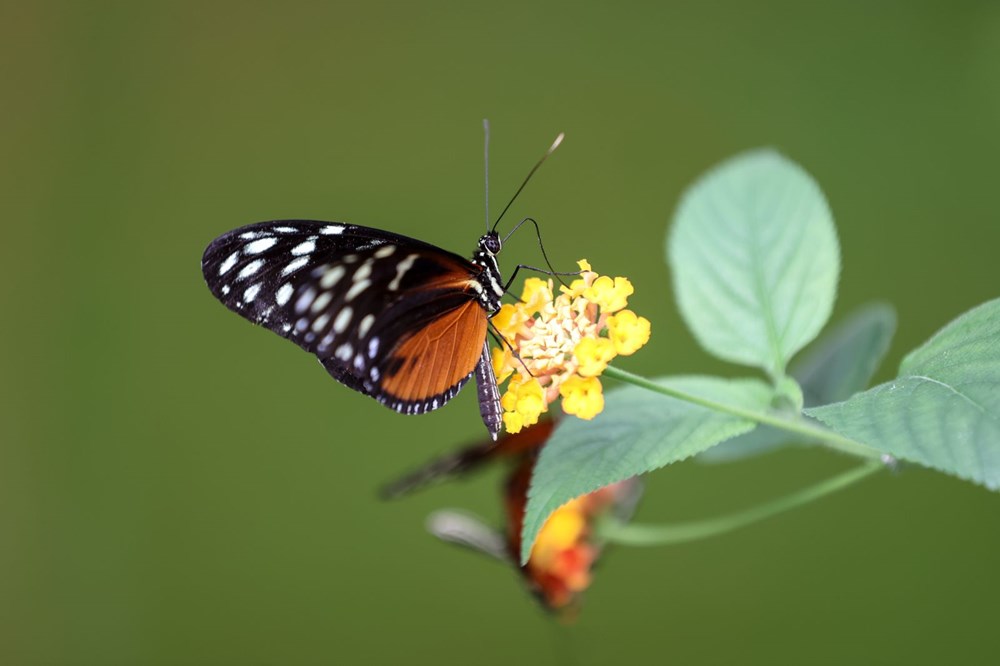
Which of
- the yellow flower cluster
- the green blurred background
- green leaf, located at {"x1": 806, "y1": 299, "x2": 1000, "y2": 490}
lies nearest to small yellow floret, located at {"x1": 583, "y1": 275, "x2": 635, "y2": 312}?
the yellow flower cluster

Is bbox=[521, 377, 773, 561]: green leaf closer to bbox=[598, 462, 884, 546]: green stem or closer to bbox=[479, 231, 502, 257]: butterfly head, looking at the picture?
bbox=[598, 462, 884, 546]: green stem

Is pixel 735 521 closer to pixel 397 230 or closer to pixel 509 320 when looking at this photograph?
pixel 509 320

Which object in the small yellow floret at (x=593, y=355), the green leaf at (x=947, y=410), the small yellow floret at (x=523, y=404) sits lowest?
the green leaf at (x=947, y=410)

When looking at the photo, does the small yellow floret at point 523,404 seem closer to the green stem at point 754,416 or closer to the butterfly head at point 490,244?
the green stem at point 754,416

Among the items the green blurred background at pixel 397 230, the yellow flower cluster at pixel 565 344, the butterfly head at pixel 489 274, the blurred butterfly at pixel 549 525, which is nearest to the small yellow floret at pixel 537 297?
the yellow flower cluster at pixel 565 344

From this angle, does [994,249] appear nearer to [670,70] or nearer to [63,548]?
[670,70]

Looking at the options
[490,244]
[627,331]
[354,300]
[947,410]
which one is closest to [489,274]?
[490,244]

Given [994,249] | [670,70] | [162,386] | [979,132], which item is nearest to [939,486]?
[994,249]
